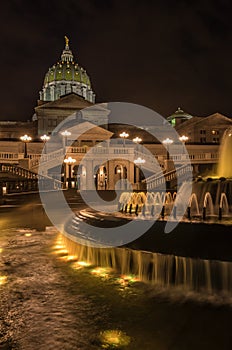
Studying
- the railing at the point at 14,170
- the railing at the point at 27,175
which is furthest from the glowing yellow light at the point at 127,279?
the railing at the point at 14,170

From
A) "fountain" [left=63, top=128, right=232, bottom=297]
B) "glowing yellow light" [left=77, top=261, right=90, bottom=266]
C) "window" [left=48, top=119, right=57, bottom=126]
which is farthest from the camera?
"window" [left=48, top=119, right=57, bottom=126]

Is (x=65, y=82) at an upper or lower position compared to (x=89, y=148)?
upper

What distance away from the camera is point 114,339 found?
4.78 m

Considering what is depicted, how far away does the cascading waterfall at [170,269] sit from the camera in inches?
265

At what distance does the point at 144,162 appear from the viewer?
48.2 meters

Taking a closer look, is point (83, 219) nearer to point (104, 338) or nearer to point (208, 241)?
point (208, 241)

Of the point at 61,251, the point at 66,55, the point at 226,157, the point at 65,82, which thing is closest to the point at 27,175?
the point at 226,157

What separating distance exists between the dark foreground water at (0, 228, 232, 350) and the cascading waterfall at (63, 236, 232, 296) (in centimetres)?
41

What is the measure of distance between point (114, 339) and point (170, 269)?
275cm

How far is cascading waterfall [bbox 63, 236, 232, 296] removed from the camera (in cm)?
673

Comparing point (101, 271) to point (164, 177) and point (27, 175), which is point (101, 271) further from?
point (27, 175)

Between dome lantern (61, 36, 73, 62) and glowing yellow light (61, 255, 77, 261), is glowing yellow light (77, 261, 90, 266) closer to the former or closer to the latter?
glowing yellow light (61, 255, 77, 261)

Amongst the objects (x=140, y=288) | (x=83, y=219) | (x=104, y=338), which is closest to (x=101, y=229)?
(x=83, y=219)

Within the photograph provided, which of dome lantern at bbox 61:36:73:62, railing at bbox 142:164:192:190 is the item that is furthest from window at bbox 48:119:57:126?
dome lantern at bbox 61:36:73:62
